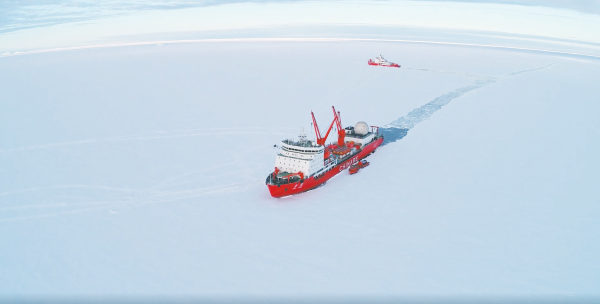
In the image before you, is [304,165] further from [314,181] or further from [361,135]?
[361,135]

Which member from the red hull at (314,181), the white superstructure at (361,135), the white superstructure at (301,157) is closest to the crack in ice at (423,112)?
the white superstructure at (361,135)

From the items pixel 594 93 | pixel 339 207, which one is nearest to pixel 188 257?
pixel 339 207

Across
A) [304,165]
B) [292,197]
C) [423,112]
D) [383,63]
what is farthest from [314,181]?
[383,63]

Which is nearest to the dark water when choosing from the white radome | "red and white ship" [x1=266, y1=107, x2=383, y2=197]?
the white radome

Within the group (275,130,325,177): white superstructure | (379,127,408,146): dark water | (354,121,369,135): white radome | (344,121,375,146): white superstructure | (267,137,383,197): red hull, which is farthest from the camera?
(379,127,408,146): dark water

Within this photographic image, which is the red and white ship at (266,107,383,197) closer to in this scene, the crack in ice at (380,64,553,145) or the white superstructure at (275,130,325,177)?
the white superstructure at (275,130,325,177)

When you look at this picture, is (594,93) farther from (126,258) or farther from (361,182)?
(126,258)

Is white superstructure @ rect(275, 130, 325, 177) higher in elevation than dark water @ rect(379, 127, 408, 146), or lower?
lower
